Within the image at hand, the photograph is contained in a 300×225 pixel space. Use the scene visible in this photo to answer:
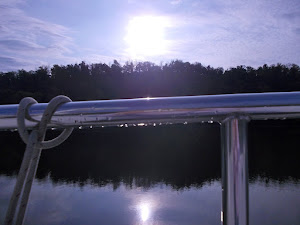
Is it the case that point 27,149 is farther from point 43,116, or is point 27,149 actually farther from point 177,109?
point 177,109

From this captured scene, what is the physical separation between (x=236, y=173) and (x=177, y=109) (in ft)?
0.41

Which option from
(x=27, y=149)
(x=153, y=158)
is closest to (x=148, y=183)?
(x=153, y=158)

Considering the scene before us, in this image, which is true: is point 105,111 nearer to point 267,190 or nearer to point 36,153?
point 36,153

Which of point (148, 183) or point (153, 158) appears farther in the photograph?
point (153, 158)

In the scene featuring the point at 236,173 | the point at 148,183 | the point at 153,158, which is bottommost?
the point at 148,183

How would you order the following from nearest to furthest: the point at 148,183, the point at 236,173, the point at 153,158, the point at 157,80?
the point at 236,173
the point at 148,183
the point at 153,158
the point at 157,80

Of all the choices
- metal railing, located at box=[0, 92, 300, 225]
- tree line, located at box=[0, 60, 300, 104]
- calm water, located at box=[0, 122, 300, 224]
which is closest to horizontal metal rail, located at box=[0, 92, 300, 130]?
metal railing, located at box=[0, 92, 300, 225]

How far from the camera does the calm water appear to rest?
28.3ft

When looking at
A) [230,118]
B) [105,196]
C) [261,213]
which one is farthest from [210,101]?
[105,196]

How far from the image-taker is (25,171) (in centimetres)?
46

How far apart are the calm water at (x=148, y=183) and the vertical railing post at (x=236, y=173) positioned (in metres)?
8.24

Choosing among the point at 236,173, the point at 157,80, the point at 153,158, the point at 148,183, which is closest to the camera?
the point at 236,173

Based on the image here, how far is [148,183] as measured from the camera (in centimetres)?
1133

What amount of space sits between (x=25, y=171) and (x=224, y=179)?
30 centimetres
